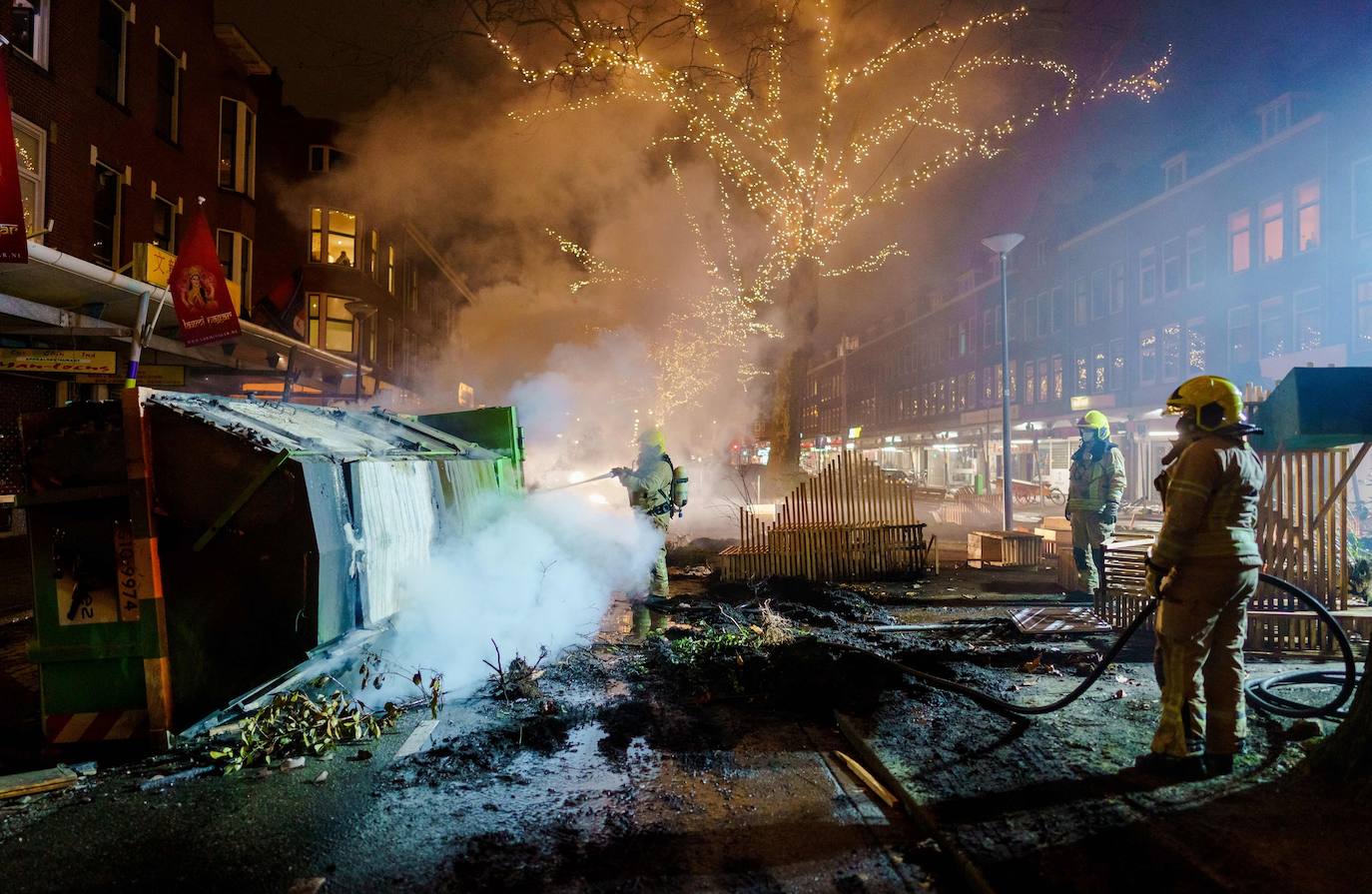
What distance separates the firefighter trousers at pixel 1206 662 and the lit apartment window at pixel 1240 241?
2400 cm

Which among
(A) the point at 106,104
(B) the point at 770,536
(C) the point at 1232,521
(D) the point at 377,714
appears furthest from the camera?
(A) the point at 106,104

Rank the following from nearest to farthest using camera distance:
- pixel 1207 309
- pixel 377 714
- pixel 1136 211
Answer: pixel 377 714
pixel 1207 309
pixel 1136 211

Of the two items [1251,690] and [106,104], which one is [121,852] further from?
[106,104]

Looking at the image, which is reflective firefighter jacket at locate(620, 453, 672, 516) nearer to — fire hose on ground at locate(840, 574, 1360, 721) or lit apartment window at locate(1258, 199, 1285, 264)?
fire hose on ground at locate(840, 574, 1360, 721)

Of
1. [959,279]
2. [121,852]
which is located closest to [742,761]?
[121,852]

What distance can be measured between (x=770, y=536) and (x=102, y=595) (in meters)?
6.80

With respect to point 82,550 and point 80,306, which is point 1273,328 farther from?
point 80,306


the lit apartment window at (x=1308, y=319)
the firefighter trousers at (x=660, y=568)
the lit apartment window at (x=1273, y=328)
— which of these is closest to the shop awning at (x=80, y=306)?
the firefighter trousers at (x=660, y=568)

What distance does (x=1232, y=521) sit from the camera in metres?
3.49

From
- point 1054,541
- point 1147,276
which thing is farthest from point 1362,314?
point 1054,541

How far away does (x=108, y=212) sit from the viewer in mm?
12148

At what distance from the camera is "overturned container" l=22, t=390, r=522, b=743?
11.6ft

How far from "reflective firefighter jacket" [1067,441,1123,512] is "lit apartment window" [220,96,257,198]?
1829cm

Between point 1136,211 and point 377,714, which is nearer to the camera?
point 377,714
